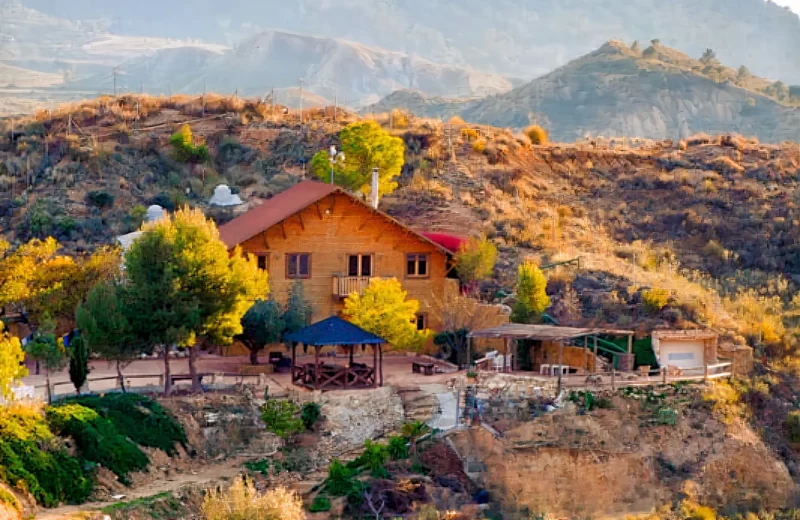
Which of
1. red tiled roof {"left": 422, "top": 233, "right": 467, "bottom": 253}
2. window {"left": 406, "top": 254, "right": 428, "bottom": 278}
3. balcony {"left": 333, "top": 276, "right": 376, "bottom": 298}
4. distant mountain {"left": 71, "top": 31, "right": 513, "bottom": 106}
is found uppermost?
distant mountain {"left": 71, "top": 31, "right": 513, "bottom": 106}

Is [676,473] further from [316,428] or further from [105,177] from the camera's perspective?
[105,177]

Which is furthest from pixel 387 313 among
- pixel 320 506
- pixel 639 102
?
pixel 639 102

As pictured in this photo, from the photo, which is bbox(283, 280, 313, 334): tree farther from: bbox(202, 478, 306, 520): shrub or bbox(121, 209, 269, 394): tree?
bbox(202, 478, 306, 520): shrub

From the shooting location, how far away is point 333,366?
3850 cm

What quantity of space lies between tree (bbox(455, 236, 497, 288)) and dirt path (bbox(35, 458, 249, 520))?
13764 mm

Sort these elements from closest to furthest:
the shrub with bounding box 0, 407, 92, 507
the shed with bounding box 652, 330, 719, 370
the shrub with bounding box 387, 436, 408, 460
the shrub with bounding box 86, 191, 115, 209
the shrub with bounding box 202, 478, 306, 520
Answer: the shrub with bounding box 202, 478, 306, 520, the shrub with bounding box 0, 407, 92, 507, the shrub with bounding box 387, 436, 408, 460, the shed with bounding box 652, 330, 719, 370, the shrub with bounding box 86, 191, 115, 209

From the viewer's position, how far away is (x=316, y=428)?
35.7 m

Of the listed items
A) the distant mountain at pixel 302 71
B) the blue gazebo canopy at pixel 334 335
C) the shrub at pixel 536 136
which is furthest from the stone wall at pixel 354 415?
the distant mountain at pixel 302 71

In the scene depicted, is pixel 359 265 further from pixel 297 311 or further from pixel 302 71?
pixel 302 71

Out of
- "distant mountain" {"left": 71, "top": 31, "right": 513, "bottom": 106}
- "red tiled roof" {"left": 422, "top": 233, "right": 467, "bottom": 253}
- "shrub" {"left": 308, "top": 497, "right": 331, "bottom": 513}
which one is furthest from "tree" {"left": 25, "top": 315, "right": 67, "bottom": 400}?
Answer: "distant mountain" {"left": 71, "top": 31, "right": 513, "bottom": 106}

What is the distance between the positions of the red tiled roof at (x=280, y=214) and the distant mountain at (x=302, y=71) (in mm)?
113425

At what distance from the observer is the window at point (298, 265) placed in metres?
45.1

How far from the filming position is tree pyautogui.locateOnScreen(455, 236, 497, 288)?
4553 centimetres

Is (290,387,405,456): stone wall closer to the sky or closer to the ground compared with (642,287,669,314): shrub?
closer to the ground
